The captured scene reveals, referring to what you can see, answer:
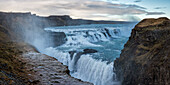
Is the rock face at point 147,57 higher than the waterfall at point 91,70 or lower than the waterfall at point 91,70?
Result: higher

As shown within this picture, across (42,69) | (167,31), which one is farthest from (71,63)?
(167,31)

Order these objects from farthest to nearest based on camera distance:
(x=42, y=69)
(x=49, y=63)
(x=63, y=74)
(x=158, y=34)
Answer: (x=49, y=63) → (x=42, y=69) → (x=63, y=74) → (x=158, y=34)

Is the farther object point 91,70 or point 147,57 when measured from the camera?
point 91,70

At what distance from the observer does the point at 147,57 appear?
9.56 metres

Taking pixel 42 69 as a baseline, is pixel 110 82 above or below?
below

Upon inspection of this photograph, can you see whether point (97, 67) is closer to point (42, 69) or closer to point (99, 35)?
point (42, 69)

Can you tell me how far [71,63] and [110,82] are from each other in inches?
340

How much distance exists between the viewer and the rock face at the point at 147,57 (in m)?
8.05

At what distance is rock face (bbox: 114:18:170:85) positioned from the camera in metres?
8.05

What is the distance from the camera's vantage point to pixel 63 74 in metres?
10.9

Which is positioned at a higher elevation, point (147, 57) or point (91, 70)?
point (147, 57)

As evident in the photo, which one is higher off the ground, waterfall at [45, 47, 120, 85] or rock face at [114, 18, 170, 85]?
rock face at [114, 18, 170, 85]

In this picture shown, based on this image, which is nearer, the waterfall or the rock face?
the rock face

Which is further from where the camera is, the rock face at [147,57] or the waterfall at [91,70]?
the waterfall at [91,70]
